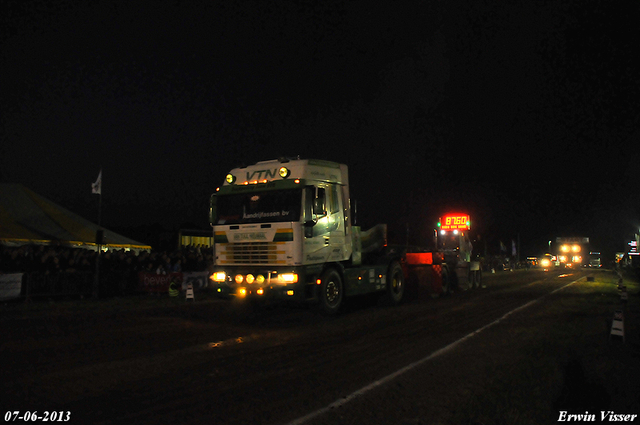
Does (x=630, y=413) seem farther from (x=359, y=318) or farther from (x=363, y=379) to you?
(x=359, y=318)

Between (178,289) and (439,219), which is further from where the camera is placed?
(439,219)

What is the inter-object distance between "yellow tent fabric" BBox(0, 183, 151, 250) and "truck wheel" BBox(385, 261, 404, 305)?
13372mm

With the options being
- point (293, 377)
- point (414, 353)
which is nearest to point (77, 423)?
point (293, 377)

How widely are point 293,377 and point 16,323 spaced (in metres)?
8.61

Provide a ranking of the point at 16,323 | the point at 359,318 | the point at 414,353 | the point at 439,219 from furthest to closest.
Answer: the point at 439,219
the point at 359,318
the point at 16,323
the point at 414,353

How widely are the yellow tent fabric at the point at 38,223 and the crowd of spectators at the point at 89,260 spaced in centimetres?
89

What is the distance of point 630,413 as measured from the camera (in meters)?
5.39

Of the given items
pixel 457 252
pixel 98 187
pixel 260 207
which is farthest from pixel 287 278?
pixel 457 252

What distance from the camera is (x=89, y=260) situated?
61.3 feet

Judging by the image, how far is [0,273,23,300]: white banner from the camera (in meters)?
15.6

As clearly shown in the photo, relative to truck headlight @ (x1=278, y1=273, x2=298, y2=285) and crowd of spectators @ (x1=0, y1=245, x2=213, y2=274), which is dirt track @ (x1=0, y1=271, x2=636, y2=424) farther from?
crowd of spectators @ (x1=0, y1=245, x2=213, y2=274)

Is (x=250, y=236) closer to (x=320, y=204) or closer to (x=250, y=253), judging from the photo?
(x=250, y=253)

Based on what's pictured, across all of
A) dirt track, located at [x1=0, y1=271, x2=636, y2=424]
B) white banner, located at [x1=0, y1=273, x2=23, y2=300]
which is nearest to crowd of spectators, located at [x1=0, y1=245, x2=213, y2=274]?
white banner, located at [x1=0, y1=273, x2=23, y2=300]

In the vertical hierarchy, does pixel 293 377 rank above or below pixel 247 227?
below
